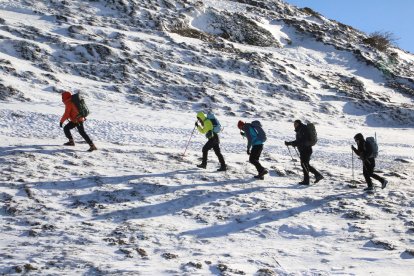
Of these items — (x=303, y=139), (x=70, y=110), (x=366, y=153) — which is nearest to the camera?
(x=366, y=153)

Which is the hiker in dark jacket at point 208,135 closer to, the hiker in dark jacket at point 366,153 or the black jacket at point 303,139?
the black jacket at point 303,139

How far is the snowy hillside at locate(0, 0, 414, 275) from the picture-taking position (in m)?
8.33

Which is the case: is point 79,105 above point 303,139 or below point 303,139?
below

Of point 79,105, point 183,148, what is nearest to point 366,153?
point 183,148

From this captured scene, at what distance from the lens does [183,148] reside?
17484 mm

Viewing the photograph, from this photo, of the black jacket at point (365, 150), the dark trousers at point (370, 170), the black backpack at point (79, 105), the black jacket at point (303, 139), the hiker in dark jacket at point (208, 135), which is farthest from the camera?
the black backpack at point (79, 105)

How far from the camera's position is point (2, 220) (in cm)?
870

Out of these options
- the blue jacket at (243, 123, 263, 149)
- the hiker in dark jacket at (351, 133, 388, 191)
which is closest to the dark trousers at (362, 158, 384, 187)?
the hiker in dark jacket at (351, 133, 388, 191)

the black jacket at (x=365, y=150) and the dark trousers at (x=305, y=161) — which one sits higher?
the black jacket at (x=365, y=150)

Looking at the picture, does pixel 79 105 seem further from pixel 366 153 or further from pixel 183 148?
pixel 366 153

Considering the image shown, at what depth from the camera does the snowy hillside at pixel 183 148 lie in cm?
833

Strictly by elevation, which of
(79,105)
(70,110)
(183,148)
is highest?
(79,105)

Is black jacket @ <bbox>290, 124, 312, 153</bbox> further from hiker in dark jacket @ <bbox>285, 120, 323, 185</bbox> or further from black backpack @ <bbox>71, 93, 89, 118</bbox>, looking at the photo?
black backpack @ <bbox>71, 93, 89, 118</bbox>

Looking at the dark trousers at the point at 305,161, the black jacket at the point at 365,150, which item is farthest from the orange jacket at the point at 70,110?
the black jacket at the point at 365,150
